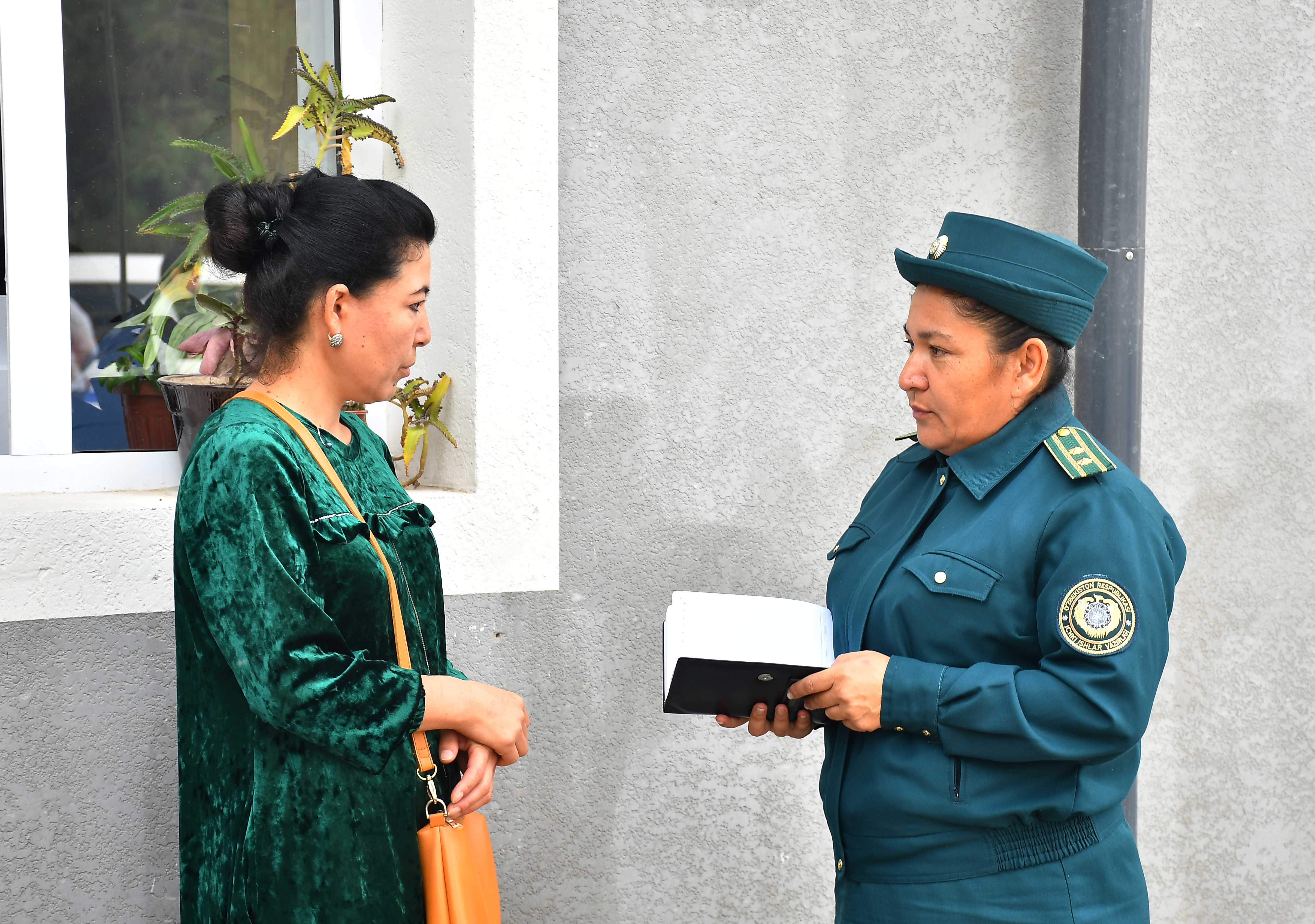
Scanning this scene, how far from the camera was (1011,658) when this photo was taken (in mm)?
1698

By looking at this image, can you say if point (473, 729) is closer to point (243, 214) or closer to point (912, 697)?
point (912, 697)

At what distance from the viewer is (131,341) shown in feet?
8.21

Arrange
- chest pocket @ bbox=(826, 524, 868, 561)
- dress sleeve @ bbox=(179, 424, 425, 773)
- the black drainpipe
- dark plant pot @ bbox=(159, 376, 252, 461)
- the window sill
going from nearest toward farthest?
1. dress sleeve @ bbox=(179, 424, 425, 773)
2. chest pocket @ bbox=(826, 524, 868, 561)
3. the window sill
4. dark plant pot @ bbox=(159, 376, 252, 461)
5. the black drainpipe

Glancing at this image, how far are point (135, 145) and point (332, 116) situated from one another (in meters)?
0.46

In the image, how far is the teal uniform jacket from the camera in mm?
1595

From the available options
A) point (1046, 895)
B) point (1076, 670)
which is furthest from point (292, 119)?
point (1046, 895)

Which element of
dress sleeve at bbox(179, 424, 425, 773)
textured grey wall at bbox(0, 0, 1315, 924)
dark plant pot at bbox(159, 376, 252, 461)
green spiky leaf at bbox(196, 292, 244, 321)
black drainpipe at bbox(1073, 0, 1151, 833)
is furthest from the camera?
black drainpipe at bbox(1073, 0, 1151, 833)

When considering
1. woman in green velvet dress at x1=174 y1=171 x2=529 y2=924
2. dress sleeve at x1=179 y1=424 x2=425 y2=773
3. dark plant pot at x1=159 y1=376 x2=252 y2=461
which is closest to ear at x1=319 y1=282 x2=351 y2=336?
woman in green velvet dress at x1=174 y1=171 x2=529 y2=924

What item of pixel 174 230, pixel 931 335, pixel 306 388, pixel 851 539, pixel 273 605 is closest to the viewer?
pixel 273 605

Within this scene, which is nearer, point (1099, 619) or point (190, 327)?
point (1099, 619)

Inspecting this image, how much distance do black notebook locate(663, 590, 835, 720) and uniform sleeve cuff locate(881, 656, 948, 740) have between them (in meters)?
0.11

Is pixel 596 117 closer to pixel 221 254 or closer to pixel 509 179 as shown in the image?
pixel 509 179

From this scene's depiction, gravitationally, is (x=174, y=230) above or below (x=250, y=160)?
below

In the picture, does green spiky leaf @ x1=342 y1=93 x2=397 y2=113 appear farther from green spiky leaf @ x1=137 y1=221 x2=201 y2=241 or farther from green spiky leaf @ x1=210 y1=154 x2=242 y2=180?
green spiky leaf @ x1=137 y1=221 x2=201 y2=241
